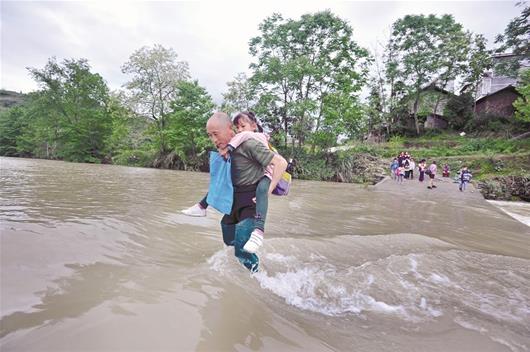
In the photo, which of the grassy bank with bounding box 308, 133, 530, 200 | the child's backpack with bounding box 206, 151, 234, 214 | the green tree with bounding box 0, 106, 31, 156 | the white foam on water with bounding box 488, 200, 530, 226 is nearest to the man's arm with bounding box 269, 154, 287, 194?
the child's backpack with bounding box 206, 151, 234, 214

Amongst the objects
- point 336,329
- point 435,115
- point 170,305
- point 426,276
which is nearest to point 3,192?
point 170,305

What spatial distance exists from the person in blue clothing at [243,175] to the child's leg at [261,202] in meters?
0.06

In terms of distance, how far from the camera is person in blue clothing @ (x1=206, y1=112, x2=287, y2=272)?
2.60 meters

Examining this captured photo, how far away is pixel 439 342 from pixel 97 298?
2344 millimetres

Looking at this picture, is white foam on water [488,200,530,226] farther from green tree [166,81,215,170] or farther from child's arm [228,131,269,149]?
green tree [166,81,215,170]

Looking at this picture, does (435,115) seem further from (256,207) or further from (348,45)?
(256,207)

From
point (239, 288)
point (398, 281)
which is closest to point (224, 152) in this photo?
point (239, 288)

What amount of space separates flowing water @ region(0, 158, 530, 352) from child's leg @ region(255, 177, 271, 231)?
0.59 metres

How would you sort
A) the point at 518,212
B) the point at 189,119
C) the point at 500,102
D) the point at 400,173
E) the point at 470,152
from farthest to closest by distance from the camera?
the point at 500,102 < the point at 189,119 < the point at 470,152 < the point at 400,173 < the point at 518,212

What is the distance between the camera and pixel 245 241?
2.63 meters

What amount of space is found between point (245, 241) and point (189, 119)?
2496cm

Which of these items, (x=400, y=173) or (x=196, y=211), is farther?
(x=400, y=173)

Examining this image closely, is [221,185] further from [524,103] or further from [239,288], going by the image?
[524,103]

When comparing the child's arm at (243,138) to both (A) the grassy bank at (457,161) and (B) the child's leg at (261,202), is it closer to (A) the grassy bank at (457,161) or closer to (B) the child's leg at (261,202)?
(B) the child's leg at (261,202)
